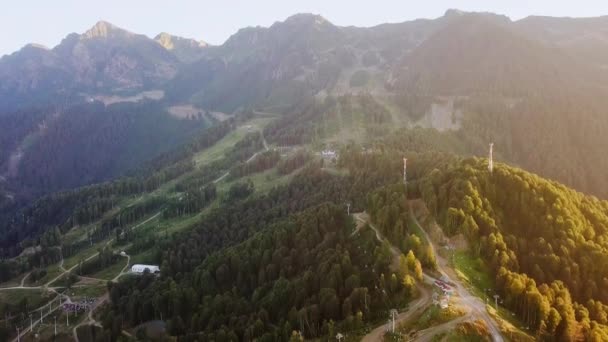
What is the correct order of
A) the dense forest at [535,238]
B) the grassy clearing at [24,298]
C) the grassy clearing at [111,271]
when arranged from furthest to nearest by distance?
1. the grassy clearing at [111,271]
2. the grassy clearing at [24,298]
3. the dense forest at [535,238]

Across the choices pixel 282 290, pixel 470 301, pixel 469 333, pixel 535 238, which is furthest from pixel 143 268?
pixel 469 333

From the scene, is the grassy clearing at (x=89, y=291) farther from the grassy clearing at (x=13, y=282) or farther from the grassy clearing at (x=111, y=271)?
the grassy clearing at (x=13, y=282)

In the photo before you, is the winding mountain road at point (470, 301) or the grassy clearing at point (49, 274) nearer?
the winding mountain road at point (470, 301)

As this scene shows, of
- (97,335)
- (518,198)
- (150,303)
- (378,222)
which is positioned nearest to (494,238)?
(518,198)

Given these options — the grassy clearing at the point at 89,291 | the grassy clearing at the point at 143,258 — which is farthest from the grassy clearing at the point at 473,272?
the grassy clearing at the point at 143,258

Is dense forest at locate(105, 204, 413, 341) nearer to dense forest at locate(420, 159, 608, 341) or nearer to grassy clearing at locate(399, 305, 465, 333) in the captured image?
grassy clearing at locate(399, 305, 465, 333)

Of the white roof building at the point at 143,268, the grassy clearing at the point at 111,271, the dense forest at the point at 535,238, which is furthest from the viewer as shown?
the grassy clearing at the point at 111,271

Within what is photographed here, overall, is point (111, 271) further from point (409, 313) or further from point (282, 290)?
point (409, 313)

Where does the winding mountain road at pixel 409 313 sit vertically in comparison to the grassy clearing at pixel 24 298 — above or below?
above

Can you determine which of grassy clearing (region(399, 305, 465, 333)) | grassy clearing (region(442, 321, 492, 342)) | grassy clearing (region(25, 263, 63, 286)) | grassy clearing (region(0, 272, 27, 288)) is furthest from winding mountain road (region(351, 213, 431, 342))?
grassy clearing (region(0, 272, 27, 288))
